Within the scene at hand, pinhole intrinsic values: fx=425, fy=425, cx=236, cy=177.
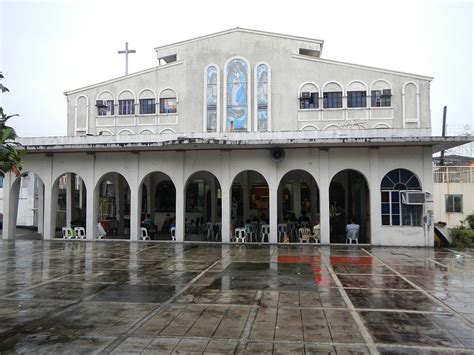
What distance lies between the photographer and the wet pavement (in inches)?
214

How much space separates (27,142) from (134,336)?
15590 millimetres

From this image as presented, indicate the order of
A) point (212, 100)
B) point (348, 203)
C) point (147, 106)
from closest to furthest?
point (348, 203), point (212, 100), point (147, 106)

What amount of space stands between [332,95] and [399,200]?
10.3 metres

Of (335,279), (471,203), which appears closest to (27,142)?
(335,279)

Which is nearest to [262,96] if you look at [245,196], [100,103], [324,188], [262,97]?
[262,97]

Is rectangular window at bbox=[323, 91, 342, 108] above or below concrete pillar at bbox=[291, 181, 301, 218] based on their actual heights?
above

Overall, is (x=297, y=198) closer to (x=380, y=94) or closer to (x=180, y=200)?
(x=380, y=94)

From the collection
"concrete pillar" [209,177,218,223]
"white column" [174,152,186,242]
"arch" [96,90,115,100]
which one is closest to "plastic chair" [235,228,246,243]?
"white column" [174,152,186,242]

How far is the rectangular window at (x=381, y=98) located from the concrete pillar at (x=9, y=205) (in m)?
19.7

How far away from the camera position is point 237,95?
26156 mm

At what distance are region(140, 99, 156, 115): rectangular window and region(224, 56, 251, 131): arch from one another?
15.1ft

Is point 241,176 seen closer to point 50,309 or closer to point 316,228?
point 316,228

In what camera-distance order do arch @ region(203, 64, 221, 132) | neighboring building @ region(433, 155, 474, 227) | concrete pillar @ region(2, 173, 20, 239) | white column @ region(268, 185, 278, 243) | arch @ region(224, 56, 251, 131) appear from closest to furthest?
1. white column @ region(268, 185, 278, 243)
2. concrete pillar @ region(2, 173, 20, 239)
3. neighboring building @ region(433, 155, 474, 227)
4. arch @ region(224, 56, 251, 131)
5. arch @ region(203, 64, 221, 132)

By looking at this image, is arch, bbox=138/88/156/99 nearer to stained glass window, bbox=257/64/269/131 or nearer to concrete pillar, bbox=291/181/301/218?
stained glass window, bbox=257/64/269/131
